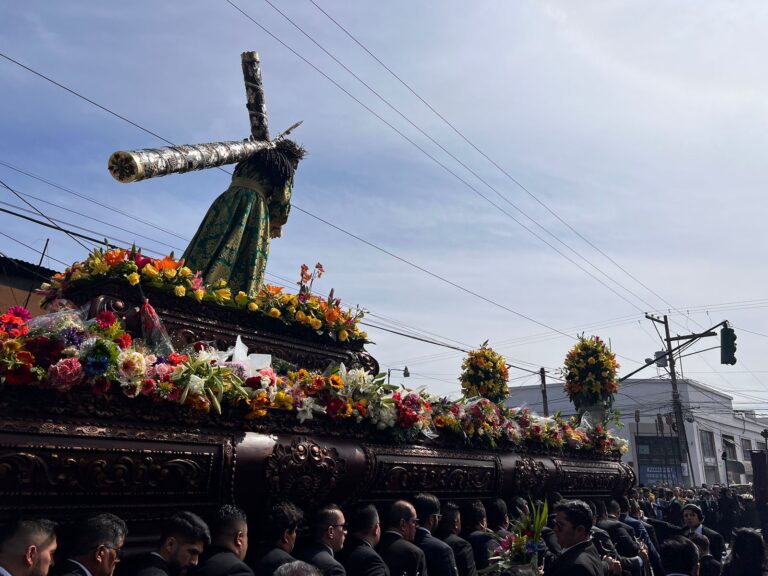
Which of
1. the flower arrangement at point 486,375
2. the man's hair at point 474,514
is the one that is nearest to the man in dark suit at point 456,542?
the man's hair at point 474,514

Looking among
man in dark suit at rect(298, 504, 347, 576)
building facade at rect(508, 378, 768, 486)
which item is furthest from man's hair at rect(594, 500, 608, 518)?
building facade at rect(508, 378, 768, 486)

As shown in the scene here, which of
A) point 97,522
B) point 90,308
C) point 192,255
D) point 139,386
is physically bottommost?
point 97,522

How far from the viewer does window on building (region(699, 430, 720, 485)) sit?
4459 cm

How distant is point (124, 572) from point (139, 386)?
1.08 m

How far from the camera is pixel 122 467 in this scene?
12.1 feet

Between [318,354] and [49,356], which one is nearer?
[49,356]

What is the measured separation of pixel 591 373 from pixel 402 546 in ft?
24.4

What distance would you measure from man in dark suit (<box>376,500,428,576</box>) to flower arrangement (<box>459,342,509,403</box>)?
5.98m

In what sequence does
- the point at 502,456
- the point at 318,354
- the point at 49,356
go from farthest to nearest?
1. the point at 502,456
2. the point at 318,354
3. the point at 49,356

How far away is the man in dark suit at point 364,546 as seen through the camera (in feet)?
13.9

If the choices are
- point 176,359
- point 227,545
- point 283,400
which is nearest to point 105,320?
point 176,359

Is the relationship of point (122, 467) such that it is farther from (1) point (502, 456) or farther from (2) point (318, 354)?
(1) point (502, 456)

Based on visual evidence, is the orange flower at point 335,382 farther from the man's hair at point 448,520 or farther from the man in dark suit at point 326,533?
the man's hair at point 448,520

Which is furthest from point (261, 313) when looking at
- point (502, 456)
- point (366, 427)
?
point (502, 456)
